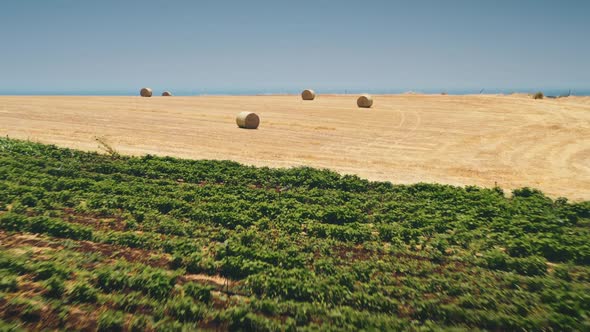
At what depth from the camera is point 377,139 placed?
25859 millimetres

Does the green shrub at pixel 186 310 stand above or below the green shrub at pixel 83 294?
below

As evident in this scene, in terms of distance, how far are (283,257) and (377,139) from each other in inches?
743

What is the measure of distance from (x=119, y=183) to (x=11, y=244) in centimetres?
501

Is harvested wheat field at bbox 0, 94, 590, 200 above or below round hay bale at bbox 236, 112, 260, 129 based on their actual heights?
below

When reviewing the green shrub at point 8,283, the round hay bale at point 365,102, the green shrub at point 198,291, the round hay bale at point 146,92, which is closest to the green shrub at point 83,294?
the green shrub at point 8,283

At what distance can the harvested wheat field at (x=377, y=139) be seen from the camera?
17.6m

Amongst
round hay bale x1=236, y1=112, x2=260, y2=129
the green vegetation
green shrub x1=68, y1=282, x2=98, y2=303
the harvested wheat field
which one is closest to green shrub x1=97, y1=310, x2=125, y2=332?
the green vegetation

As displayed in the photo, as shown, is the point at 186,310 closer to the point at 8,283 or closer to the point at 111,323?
the point at 111,323

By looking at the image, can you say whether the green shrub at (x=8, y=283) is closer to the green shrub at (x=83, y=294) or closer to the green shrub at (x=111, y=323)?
the green shrub at (x=83, y=294)

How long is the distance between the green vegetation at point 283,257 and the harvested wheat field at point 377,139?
4.50 m

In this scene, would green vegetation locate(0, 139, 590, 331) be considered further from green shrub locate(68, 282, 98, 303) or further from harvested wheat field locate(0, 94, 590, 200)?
harvested wheat field locate(0, 94, 590, 200)

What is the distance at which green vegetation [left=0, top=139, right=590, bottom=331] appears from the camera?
21.3 feet

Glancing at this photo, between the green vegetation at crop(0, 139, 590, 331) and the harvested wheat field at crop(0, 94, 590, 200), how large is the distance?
450cm

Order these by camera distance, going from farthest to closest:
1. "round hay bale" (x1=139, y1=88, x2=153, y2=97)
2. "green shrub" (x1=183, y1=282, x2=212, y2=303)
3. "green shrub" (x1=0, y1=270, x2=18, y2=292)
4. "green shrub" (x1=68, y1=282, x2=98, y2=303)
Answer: "round hay bale" (x1=139, y1=88, x2=153, y2=97), "green shrub" (x1=183, y1=282, x2=212, y2=303), "green shrub" (x1=0, y1=270, x2=18, y2=292), "green shrub" (x1=68, y1=282, x2=98, y2=303)
